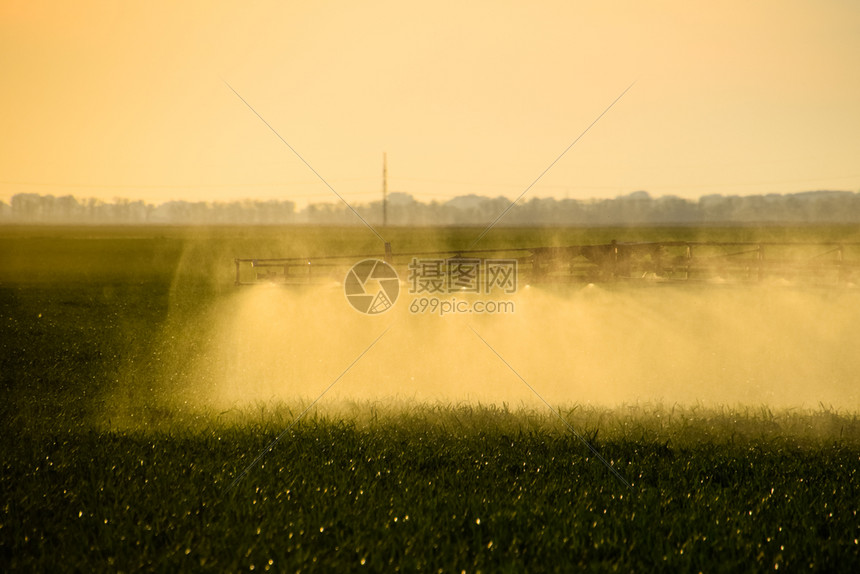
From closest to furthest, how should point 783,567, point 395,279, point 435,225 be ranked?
point 783,567, point 395,279, point 435,225

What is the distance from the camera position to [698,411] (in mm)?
11203

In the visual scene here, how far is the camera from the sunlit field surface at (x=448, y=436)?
5.28 metres

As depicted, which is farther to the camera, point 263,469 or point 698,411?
point 698,411

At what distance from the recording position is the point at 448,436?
28.2 feet

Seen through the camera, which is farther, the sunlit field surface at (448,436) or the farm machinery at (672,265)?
the farm machinery at (672,265)

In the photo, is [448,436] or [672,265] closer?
[448,436]

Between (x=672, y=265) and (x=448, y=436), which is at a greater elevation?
(x=672, y=265)

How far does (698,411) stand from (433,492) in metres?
6.35

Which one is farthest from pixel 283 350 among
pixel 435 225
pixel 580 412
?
pixel 435 225

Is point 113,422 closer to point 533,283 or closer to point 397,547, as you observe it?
point 397,547

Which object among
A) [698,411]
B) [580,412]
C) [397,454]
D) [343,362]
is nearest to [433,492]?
[397,454]

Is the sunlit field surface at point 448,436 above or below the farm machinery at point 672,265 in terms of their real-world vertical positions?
below

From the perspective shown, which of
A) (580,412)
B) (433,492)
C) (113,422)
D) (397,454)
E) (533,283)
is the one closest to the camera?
(433,492)

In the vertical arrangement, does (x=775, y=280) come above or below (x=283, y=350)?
above
